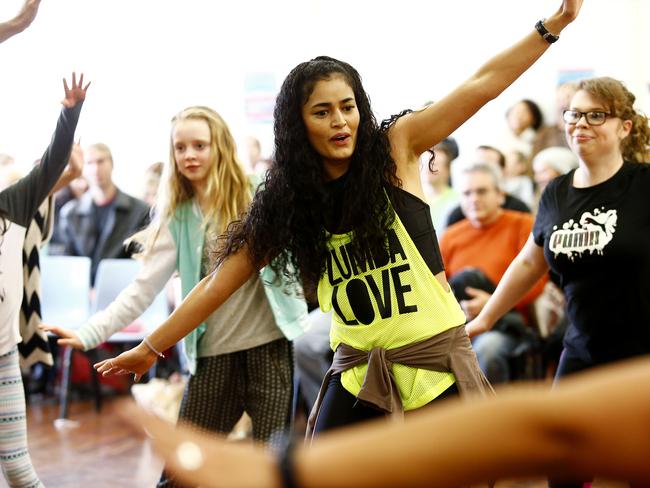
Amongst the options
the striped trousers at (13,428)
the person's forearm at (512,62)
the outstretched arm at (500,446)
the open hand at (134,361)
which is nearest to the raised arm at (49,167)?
the striped trousers at (13,428)

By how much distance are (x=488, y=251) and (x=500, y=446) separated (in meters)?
3.76

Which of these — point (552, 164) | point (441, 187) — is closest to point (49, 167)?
point (441, 187)

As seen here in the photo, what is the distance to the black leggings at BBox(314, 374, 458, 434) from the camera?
6.97 feet

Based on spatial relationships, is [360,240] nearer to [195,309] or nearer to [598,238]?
[195,309]

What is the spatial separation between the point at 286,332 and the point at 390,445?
199 cm

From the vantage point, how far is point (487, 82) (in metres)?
2.05

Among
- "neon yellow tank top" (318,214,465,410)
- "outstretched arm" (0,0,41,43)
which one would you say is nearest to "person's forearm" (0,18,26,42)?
"outstretched arm" (0,0,41,43)

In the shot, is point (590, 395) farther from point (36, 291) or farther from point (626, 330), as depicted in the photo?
point (36, 291)

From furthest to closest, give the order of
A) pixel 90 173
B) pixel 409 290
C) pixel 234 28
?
pixel 234 28
pixel 90 173
pixel 409 290

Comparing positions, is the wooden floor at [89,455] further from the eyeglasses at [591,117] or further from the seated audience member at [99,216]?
the eyeglasses at [591,117]

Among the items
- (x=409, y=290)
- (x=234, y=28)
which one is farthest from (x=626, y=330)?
(x=234, y=28)

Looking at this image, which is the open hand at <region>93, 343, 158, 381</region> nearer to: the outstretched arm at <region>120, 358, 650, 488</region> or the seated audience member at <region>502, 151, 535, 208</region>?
the outstretched arm at <region>120, 358, 650, 488</region>

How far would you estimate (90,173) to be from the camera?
6293 mm

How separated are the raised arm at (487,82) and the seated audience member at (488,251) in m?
2.14
